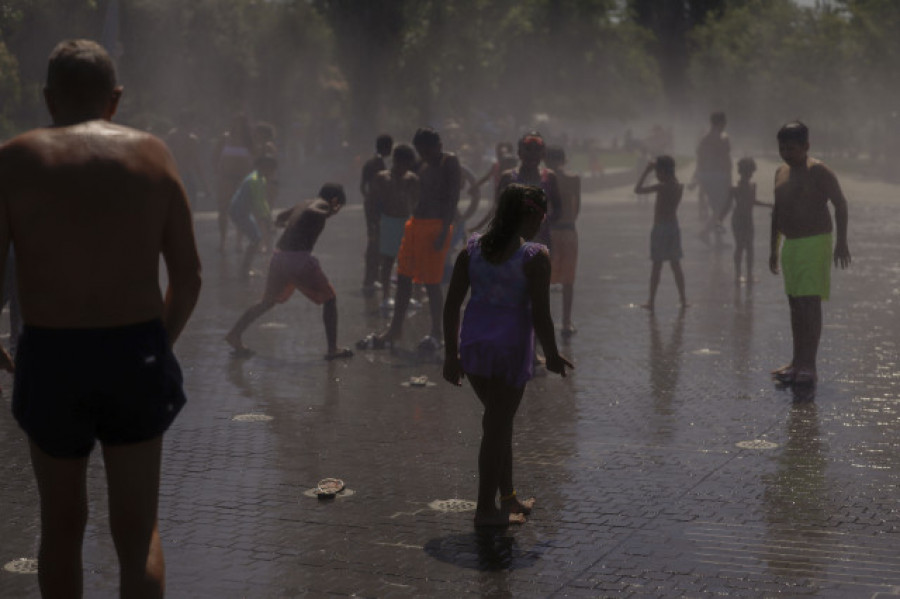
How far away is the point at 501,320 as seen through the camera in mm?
6367

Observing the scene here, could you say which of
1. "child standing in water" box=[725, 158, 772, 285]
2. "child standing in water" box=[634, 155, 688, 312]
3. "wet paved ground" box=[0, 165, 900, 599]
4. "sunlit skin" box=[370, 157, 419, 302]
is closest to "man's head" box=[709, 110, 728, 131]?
"child standing in water" box=[725, 158, 772, 285]

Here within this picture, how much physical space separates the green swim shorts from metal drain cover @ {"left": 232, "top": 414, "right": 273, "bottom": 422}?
3.70m

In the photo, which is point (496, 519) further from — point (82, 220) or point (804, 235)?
point (804, 235)

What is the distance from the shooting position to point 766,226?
1076 inches

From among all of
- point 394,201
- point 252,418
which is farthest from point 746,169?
point 252,418

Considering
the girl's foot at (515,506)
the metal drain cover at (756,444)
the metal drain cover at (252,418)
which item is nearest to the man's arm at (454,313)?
the girl's foot at (515,506)

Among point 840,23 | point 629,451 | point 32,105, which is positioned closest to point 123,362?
point 629,451

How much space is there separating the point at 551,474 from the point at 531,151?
414 centimetres

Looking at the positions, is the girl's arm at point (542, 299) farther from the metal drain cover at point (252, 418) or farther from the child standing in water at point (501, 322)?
the metal drain cover at point (252, 418)

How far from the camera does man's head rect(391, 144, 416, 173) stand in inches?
508

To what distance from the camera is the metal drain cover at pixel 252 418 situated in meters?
9.05

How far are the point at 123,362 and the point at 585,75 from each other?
74.9 metres

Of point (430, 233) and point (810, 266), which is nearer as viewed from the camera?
point (810, 266)

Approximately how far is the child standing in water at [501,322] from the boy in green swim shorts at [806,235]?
4111 mm
